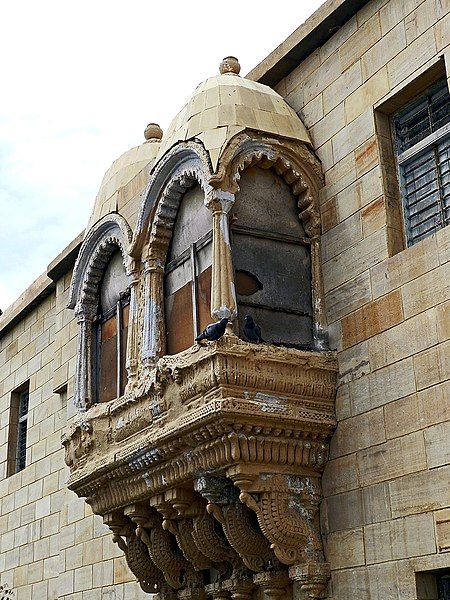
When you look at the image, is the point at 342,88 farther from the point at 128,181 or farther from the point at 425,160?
the point at 128,181

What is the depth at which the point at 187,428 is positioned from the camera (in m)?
8.66

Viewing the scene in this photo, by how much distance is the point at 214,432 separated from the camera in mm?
8445

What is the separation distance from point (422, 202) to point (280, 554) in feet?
11.5

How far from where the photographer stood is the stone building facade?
8.16 metres

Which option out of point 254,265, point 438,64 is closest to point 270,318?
point 254,265

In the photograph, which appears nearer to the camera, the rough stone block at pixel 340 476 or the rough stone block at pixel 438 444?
the rough stone block at pixel 438 444

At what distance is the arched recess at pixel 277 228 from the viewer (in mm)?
9156

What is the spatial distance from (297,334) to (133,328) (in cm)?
201

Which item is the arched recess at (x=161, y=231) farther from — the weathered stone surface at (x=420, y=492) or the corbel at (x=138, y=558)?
the weathered stone surface at (x=420, y=492)

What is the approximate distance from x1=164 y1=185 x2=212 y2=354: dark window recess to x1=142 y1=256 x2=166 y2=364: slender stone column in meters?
0.07

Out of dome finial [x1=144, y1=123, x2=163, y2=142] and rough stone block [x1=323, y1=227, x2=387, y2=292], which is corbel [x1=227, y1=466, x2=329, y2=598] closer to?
rough stone block [x1=323, y1=227, x2=387, y2=292]

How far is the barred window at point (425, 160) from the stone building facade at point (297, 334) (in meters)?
0.02

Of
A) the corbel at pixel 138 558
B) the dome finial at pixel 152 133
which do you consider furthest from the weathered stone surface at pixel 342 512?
the dome finial at pixel 152 133

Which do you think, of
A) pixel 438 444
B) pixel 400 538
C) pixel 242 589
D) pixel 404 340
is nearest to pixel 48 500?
pixel 242 589
